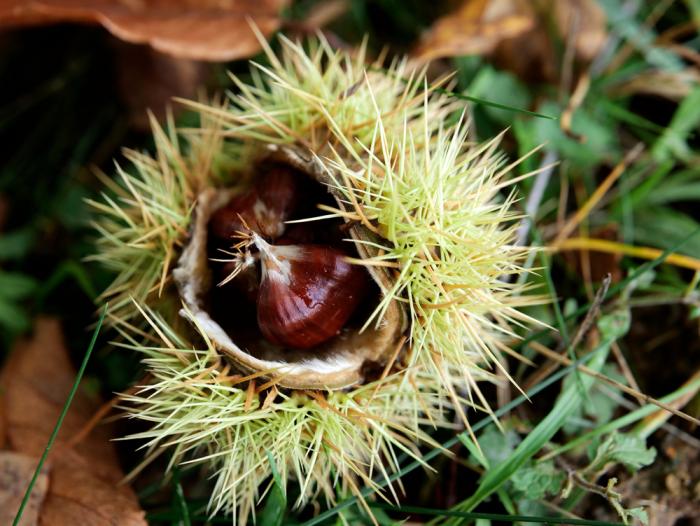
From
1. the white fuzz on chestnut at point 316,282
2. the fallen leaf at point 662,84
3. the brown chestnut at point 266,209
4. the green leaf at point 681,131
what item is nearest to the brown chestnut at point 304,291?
the white fuzz on chestnut at point 316,282

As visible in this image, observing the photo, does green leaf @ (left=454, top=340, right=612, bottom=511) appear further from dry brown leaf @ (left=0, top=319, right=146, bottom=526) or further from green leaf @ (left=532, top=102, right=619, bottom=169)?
dry brown leaf @ (left=0, top=319, right=146, bottom=526)

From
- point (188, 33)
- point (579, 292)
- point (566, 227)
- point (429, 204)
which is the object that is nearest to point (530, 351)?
point (579, 292)

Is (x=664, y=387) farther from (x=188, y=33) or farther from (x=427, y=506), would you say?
(x=188, y=33)

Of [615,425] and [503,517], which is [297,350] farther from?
[615,425]

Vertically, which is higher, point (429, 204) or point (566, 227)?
point (429, 204)

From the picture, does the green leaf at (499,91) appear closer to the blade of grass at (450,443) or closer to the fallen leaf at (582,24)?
the fallen leaf at (582,24)

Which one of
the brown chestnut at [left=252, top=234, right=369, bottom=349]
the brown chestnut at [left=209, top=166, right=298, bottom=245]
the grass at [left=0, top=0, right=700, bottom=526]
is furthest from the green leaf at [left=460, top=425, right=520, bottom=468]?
the brown chestnut at [left=209, top=166, right=298, bottom=245]
